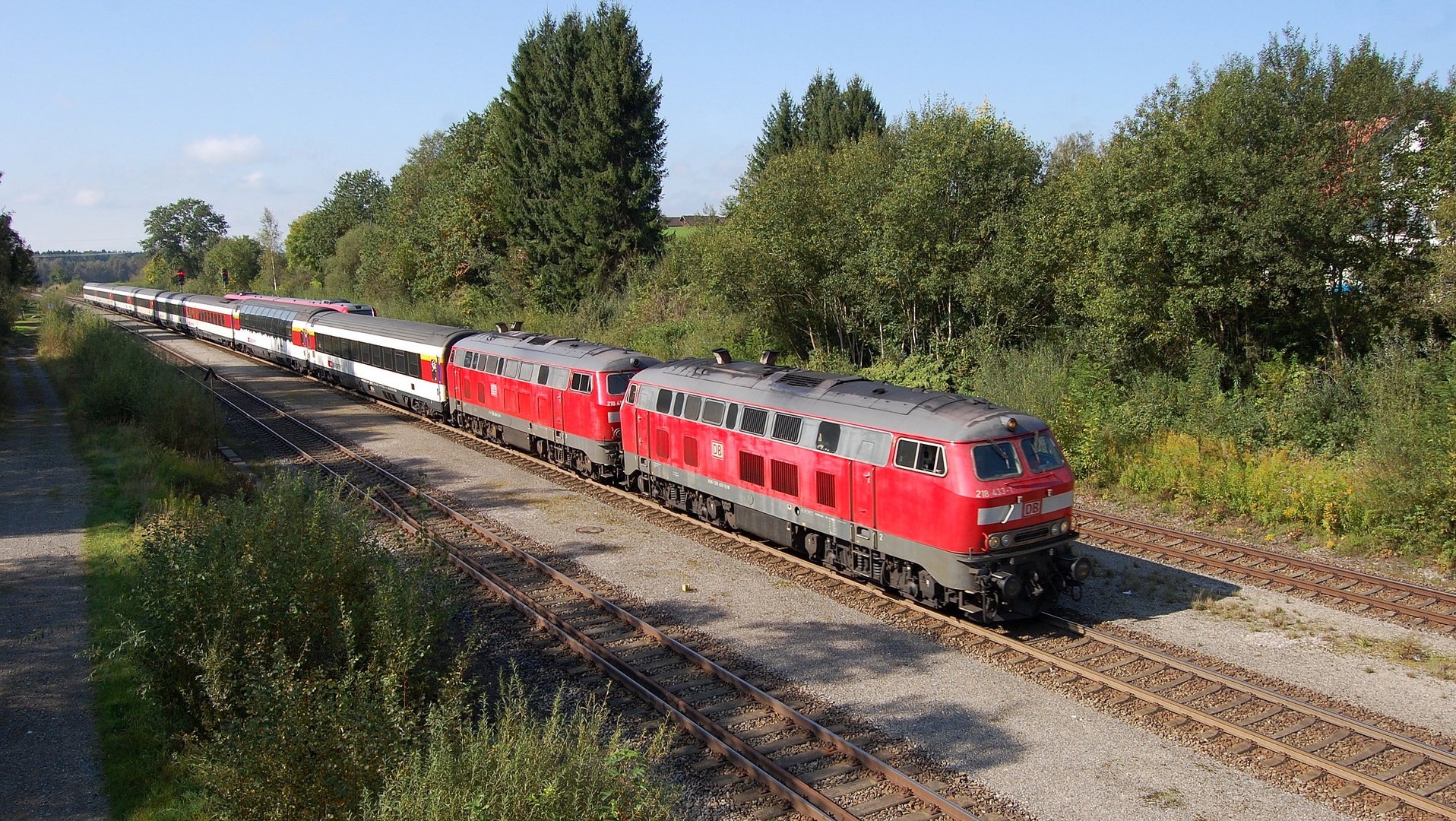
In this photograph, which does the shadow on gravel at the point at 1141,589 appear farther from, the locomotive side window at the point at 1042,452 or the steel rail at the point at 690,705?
the steel rail at the point at 690,705

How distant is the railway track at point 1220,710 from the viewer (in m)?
8.52

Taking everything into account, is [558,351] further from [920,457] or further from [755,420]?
[920,457]

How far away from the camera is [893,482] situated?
12.9 m

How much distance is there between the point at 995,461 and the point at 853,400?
2.80 metres

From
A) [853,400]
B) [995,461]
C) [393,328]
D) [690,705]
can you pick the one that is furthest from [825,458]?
[393,328]

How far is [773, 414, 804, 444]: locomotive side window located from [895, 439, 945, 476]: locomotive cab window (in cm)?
227

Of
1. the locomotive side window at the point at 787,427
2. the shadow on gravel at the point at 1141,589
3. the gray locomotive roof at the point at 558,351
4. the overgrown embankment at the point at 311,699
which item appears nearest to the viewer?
the overgrown embankment at the point at 311,699

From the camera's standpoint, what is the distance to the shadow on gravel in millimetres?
13266

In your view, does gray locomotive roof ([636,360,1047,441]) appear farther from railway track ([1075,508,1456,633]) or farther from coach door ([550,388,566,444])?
railway track ([1075,508,1456,633])

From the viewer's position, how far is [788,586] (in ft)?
47.8

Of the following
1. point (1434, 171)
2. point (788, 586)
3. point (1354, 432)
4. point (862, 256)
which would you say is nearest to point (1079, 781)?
point (788, 586)

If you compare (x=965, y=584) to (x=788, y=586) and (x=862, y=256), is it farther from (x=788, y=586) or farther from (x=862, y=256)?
(x=862, y=256)

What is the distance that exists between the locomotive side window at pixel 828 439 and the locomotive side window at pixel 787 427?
1.58 ft

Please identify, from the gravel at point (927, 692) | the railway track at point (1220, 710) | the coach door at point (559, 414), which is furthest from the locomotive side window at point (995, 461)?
the coach door at point (559, 414)
